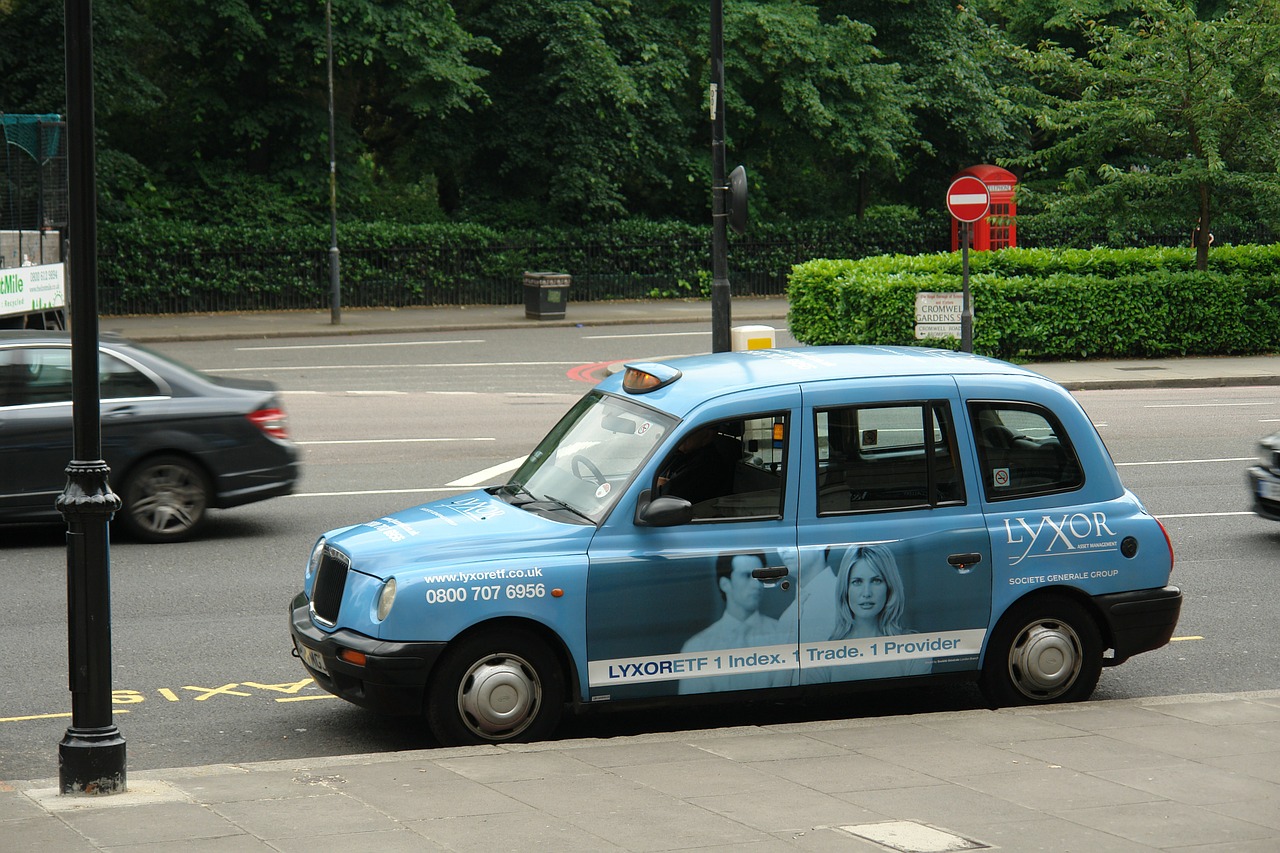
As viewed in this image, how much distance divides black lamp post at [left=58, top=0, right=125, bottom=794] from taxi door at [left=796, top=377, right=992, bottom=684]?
301cm

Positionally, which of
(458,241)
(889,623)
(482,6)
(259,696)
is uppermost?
(482,6)

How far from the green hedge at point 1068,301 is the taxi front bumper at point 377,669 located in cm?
1837

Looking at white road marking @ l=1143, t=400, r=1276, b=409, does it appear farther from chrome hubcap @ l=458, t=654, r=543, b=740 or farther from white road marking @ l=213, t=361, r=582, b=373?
chrome hubcap @ l=458, t=654, r=543, b=740

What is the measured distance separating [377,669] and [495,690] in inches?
20.6

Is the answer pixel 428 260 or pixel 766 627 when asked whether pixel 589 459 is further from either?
pixel 428 260

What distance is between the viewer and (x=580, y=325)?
32.9 m

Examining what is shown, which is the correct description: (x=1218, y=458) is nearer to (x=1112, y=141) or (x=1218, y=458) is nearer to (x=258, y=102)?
(x=1112, y=141)

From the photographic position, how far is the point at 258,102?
35.5 m

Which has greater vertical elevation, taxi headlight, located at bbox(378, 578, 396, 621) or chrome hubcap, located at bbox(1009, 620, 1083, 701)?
taxi headlight, located at bbox(378, 578, 396, 621)

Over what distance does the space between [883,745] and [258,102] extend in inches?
1262

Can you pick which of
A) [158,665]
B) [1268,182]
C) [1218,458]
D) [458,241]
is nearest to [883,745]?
[158,665]

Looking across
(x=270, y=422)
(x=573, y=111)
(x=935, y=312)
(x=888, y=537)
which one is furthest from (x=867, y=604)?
(x=573, y=111)

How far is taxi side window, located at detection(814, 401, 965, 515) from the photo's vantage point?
6.97 m

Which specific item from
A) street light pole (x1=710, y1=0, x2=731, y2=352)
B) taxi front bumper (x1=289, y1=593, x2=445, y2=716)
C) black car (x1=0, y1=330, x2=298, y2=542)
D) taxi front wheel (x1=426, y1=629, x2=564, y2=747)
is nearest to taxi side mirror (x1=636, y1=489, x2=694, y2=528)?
taxi front wheel (x1=426, y1=629, x2=564, y2=747)
